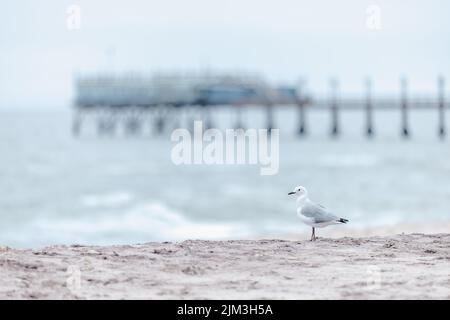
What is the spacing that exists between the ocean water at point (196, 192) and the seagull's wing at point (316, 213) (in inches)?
571

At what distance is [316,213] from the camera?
35.0 feet

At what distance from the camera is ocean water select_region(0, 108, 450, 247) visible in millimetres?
28375

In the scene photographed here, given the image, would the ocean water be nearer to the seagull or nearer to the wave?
the wave

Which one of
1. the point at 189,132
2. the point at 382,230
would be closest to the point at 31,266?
the point at 382,230

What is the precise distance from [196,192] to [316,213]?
32.3 metres

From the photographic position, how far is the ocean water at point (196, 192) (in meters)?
28.4

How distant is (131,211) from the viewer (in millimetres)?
33219

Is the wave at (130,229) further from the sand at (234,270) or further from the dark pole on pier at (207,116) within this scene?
the dark pole on pier at (207,116)

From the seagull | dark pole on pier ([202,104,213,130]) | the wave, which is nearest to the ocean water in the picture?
the wave

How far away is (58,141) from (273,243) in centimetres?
8914

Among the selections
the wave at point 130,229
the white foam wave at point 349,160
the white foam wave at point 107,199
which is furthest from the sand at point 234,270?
the white foam wave at point 349,160

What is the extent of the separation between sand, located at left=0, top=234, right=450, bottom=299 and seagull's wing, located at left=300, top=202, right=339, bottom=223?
0.81ft

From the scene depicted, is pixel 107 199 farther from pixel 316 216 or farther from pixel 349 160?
pixel 316 216

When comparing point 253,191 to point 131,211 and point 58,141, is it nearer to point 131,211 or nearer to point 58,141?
point 131,211
